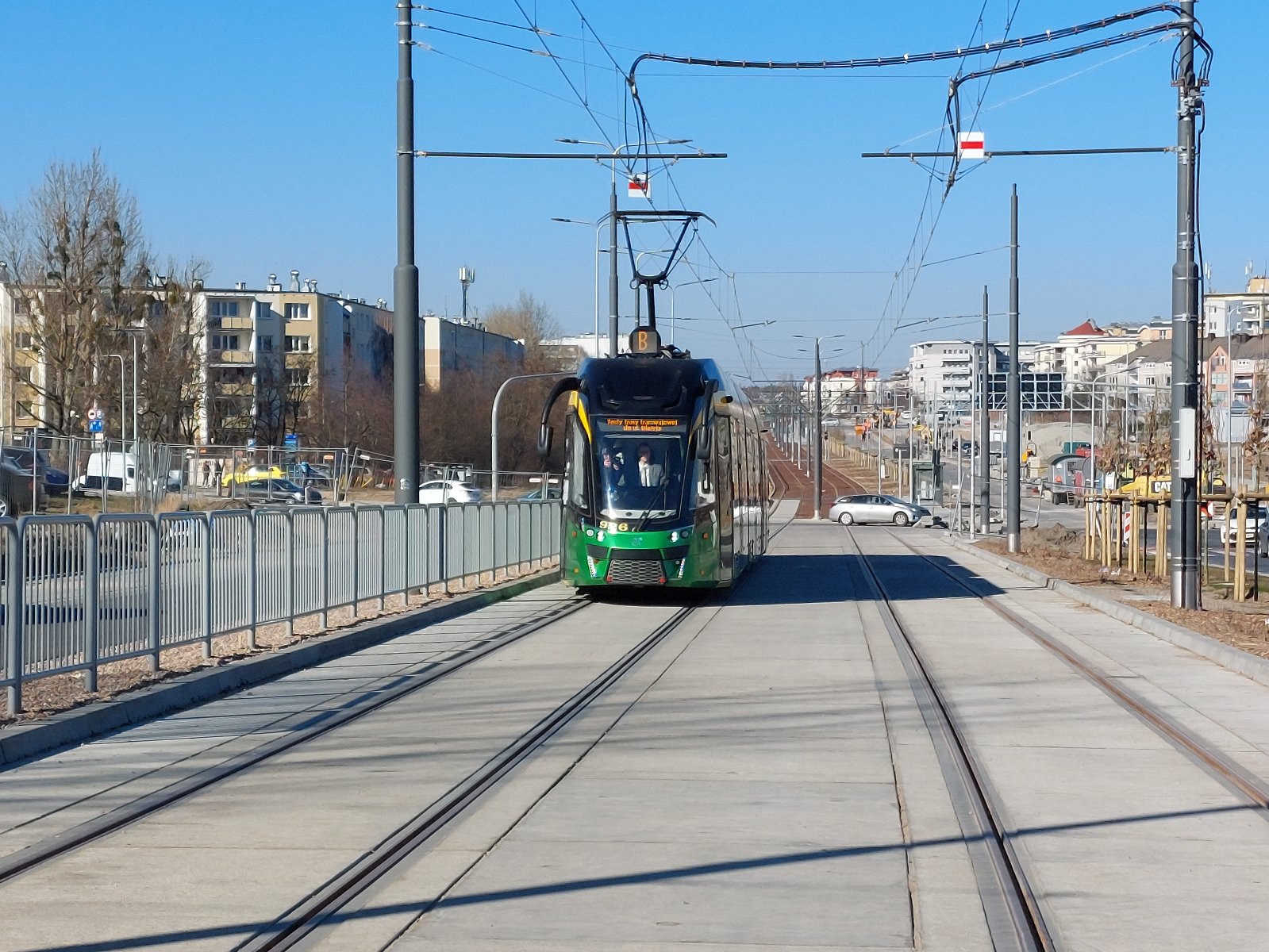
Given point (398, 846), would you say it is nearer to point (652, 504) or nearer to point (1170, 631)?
point (1170, 631)

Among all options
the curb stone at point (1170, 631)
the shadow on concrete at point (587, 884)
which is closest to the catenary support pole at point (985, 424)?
the curb stone at point (1170, 631)

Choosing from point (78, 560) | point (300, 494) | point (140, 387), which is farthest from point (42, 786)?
point (140, 387)

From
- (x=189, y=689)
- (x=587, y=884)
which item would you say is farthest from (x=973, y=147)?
(x=587, y=884)

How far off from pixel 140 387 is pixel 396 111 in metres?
49.3

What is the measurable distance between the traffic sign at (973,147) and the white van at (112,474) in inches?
993

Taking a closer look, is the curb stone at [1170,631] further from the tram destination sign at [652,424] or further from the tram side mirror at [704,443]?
the tram destination sign at [652,424]

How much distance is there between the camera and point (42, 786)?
28.8ft

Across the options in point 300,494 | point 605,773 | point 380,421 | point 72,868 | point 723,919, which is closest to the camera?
point 723,919

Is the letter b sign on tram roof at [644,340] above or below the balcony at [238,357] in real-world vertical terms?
below

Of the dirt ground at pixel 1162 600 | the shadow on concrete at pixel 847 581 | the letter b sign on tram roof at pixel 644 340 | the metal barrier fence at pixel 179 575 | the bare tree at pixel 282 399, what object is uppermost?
the bare tree at pixel 282 399

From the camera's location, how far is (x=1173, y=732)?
37.1 feet

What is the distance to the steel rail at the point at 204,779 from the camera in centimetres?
714

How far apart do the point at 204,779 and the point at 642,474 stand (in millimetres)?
13599

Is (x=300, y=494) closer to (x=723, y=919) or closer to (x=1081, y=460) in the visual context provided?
(x=723, y=919)
